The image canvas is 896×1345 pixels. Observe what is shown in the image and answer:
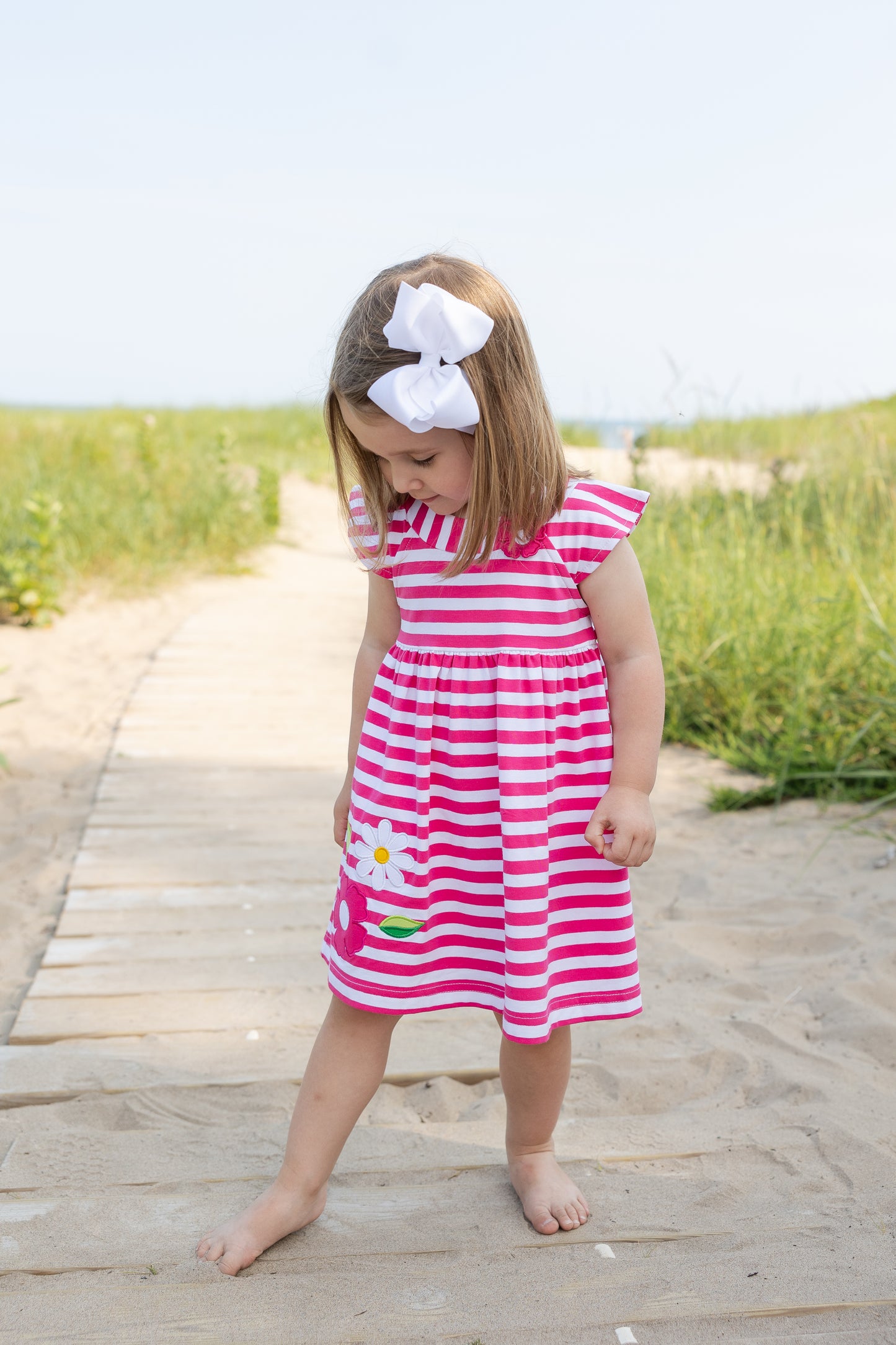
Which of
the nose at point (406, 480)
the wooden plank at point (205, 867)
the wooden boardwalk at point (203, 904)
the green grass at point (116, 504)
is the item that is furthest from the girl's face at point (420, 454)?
the green grass at point (116, 504)

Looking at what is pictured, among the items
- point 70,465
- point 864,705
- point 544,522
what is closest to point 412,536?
point 544,522

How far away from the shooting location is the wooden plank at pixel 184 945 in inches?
93.6

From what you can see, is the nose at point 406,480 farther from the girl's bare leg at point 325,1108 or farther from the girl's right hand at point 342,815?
the girl's bare leg at point 325,1108

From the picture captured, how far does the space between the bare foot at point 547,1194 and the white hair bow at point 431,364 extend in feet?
3.47

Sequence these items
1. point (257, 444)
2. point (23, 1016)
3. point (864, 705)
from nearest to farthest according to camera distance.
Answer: point (23, 1016) → point (864, 705) → point (257, 444)

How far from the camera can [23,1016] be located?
2.10 m

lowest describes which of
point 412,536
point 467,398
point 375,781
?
point 375,781

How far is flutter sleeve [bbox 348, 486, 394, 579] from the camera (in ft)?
4.99

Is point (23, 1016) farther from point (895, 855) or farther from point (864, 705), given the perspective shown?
point (864, 705)

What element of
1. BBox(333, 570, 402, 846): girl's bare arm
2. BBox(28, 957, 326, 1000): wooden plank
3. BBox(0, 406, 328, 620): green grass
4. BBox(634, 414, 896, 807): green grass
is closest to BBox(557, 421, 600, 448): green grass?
BBox(0, 406, 328, 620): green grass

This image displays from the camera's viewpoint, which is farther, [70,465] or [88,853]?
[70,465]

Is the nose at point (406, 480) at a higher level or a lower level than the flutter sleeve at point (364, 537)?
higher

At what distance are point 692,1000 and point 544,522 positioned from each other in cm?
127

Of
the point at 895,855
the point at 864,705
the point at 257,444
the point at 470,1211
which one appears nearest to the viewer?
the point at 470,1211
